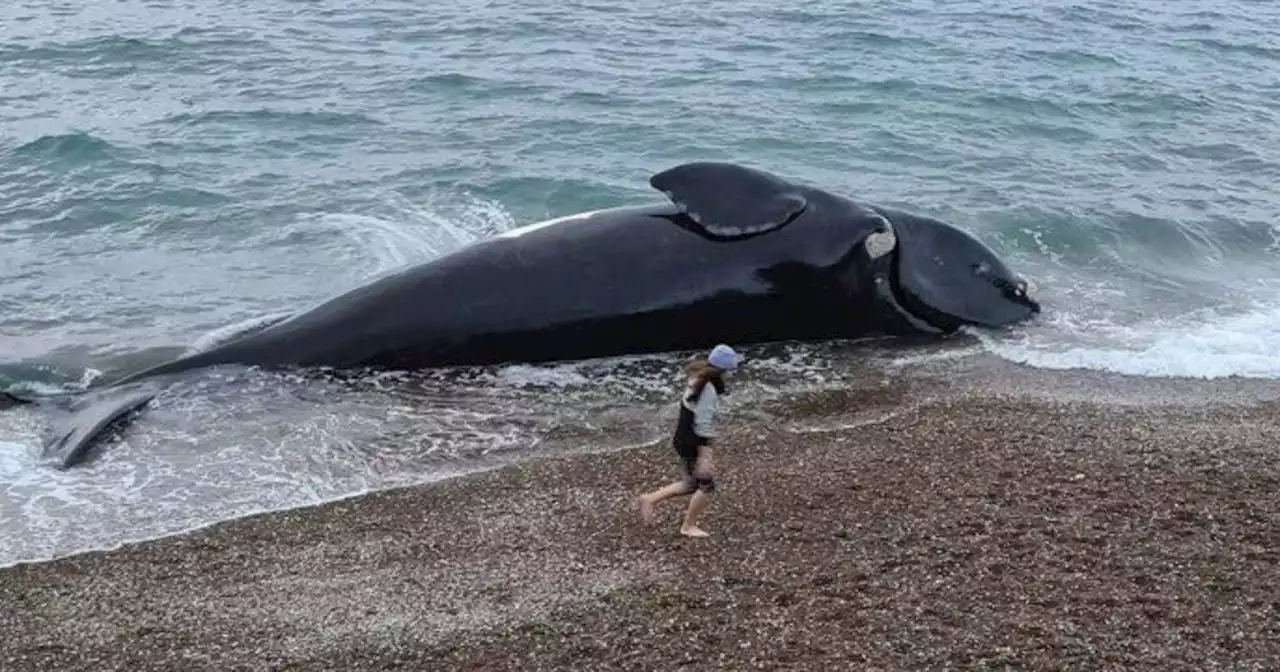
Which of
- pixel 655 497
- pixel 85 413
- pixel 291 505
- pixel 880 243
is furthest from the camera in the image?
pixel 880 243

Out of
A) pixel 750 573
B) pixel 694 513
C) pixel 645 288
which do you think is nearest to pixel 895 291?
pixel 645 288

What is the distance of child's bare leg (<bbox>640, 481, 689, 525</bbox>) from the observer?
33.2 feet

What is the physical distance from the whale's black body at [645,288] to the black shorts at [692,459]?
3.99 meters

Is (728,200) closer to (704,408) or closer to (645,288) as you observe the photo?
(645,288)

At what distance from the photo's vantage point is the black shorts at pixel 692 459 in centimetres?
1004

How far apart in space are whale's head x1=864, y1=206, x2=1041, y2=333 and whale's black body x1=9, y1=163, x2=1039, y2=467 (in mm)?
27

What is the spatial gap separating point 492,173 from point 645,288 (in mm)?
8120

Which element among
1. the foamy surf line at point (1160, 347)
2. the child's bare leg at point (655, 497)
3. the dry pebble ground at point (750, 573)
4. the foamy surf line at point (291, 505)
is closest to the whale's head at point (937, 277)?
the foamy surf line at point (1160, 347)

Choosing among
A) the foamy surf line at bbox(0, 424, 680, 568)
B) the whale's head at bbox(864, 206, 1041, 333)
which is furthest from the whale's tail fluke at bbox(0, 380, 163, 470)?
the whale's head at bbox(864, 206, 1041, 333)

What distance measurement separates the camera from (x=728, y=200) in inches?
554

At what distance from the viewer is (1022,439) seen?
39.4 feet

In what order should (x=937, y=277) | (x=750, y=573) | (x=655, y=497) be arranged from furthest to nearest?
(x=937, y=277), (x=655, y=497), (x=750, y=573)

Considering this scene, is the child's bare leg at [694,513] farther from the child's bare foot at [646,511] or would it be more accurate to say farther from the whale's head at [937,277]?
the whale's head at [937,277]

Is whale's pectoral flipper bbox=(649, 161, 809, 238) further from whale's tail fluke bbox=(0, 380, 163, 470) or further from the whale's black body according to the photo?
whale's tail fluke bbox=(0, 380, 163, 470)
